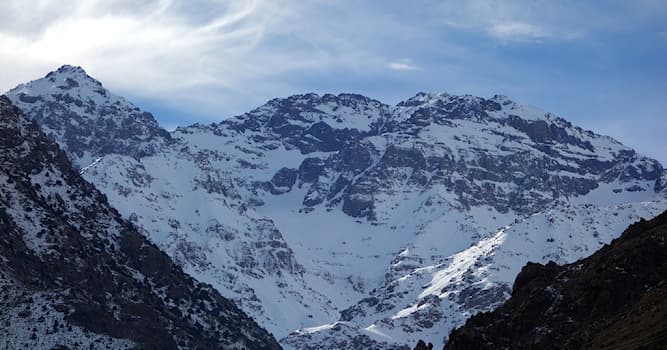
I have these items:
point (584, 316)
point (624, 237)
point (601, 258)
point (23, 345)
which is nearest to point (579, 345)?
point (584, 316)

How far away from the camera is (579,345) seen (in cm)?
9875

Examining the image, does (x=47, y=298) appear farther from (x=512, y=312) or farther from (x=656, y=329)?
(x=656, y=329)

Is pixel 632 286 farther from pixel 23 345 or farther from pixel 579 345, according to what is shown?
pixel 23 345

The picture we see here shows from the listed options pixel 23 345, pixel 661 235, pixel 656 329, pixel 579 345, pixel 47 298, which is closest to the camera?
pixel 656 329

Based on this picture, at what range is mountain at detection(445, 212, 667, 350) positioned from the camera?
3792 inches

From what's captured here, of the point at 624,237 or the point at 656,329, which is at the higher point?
the point at 624,237

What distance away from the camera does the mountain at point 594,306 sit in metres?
96.3

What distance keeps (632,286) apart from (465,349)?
16793 mm

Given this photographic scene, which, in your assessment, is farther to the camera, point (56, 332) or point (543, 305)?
point (56, 332)

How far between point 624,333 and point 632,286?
362 inches

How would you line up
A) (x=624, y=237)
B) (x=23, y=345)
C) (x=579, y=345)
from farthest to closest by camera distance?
1. (x=23, y=345)
2. (x=624, y=237)
3. (x=579, y=345)

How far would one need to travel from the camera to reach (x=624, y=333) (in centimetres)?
9419

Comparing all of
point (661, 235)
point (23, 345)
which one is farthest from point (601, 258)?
point (23, 345)

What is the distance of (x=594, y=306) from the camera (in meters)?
103
